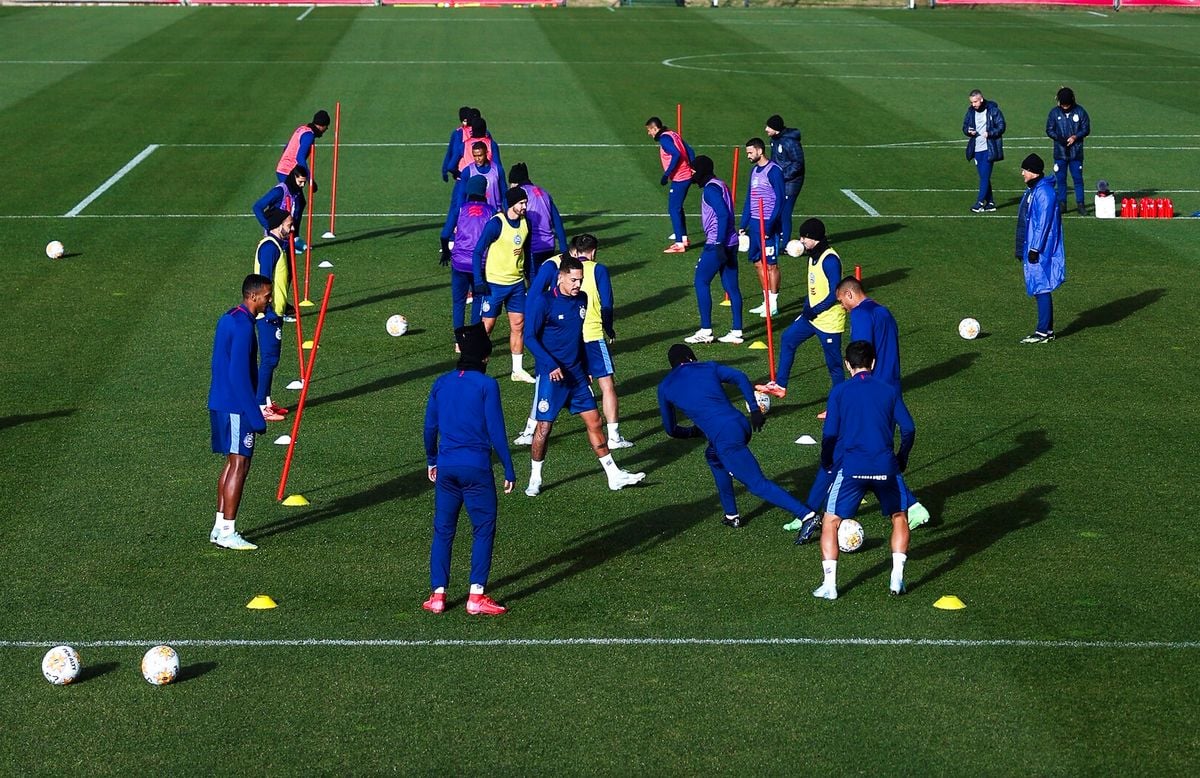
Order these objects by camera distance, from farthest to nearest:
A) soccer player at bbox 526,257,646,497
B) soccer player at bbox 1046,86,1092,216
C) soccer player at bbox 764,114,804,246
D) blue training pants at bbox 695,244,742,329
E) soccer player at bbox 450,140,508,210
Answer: soccer player at bbox 1046,86,1092,216 < soccer player at bbox 764,114,804,246 < soccer player at bbox 450,140,508,210 < blue training pants at bbox 695,244,742,329 < soccer player at bbox 526,257,646,497

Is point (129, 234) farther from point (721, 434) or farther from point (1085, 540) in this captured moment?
point (1085, 540)

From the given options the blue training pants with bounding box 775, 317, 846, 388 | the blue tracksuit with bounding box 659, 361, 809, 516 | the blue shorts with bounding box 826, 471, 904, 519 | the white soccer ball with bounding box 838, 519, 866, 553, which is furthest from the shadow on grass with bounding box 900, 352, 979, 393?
the blue shorts with bounding box 826, 471, 904, 519

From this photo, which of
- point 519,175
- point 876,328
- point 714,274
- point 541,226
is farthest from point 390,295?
point 876,328

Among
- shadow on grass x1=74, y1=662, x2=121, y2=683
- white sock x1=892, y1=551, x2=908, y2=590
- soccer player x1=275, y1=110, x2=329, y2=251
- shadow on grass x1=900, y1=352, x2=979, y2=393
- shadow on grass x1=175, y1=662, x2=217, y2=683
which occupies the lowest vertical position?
shadow on grass x1=900, y1=352, x2=979, y2=393

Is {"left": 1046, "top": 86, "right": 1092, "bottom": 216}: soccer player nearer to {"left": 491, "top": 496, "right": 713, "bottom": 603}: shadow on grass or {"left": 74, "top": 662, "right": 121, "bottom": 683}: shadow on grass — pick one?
{"left": 491, "top": 496, "right": 713, "bottom": 603}: shadow on grass

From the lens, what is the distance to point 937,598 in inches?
495

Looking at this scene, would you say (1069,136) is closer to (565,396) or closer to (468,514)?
(565,396)

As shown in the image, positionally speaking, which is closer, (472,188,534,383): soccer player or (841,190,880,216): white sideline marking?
(472,188,534,383): soccer player

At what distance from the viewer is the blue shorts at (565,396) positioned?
50.6 ft

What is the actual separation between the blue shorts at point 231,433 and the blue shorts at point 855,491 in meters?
4.99

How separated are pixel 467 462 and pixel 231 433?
2.73 meters

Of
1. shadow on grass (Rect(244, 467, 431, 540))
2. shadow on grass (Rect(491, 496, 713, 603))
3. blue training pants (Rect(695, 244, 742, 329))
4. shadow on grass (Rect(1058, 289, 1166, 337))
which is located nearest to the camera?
shadow on grass (Rect(491, 496, 713, 603))

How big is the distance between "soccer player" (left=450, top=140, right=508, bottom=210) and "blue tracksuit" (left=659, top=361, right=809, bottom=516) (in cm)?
741

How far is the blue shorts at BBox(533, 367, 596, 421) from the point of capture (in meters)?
15.4
